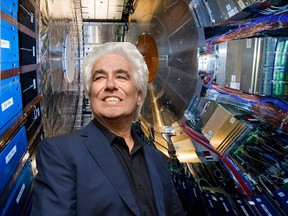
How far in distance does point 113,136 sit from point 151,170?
12.1 inches

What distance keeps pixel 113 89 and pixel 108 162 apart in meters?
0.41

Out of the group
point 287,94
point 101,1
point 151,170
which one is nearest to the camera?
point 151,170

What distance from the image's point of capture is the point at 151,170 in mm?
1717

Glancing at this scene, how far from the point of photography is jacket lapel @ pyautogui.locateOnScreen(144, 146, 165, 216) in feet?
5.27

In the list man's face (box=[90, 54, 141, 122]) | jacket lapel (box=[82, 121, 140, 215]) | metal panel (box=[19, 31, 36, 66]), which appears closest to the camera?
jacket lapel (box=[82, 121, 140, 215])

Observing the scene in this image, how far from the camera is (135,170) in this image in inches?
63.5

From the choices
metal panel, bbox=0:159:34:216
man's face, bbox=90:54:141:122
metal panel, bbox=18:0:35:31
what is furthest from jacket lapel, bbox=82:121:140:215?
metal panel, bbox=18:0:35:31

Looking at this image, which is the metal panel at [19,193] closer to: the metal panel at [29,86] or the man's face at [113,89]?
the metal panel at [29,86]

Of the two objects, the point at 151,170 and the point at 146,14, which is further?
the point at 146,14

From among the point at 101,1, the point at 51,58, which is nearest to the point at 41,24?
the point at 51,58

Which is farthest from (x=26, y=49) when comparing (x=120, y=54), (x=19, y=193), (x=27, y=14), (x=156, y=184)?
Answer: (x=156, y=184)

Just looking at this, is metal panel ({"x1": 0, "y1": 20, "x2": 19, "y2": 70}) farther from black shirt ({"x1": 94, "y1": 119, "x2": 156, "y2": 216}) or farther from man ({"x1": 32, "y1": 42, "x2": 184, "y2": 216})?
black shirt ({"x1": 94, "y1": 119, "x2": 156, "y2": 216})

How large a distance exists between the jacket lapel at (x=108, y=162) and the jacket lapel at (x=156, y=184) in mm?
234

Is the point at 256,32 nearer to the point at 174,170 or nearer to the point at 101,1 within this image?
the point at 174,170
